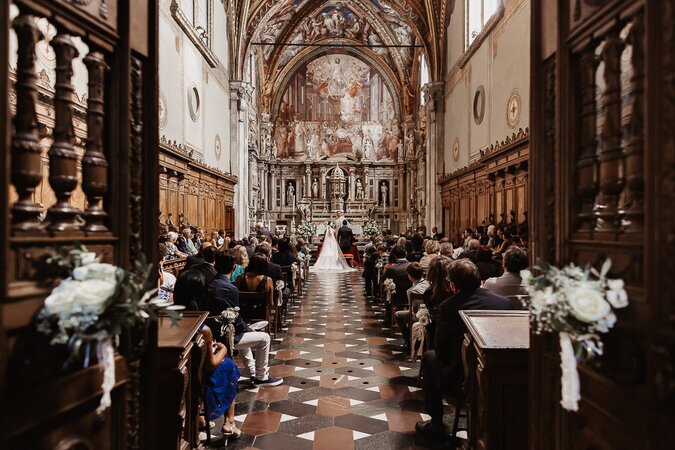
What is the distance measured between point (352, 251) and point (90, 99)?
65.4 feet

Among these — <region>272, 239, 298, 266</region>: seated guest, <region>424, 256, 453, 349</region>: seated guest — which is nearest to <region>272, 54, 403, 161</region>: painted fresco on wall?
<region>272, 239, 298, 266</region>: seated guest

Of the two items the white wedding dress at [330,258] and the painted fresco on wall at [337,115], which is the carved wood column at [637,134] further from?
the painted fresco on wall at [337,115]

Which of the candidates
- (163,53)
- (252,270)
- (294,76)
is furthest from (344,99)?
(252,270)

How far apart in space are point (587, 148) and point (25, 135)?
2.30 meters

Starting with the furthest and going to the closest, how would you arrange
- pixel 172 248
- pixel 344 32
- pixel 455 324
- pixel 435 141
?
pixel 344 32 → pixel 435 141 → pixel 172 248 → pixel 455 324

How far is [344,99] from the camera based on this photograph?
31625 millimetres

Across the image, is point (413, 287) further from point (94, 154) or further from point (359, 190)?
point (359, 190)

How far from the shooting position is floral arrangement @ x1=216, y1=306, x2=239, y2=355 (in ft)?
15.9

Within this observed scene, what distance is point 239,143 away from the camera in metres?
20.7

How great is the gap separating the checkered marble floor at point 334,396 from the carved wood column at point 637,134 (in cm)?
300

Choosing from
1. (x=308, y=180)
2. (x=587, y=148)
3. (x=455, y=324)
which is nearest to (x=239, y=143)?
(x=308, y=180)

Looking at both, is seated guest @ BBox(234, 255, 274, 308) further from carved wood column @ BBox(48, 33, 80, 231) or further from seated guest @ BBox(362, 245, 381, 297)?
seated guest @ BBox(362, 245, 381, 297)

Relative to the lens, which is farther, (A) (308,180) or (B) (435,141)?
(A) (308,180)

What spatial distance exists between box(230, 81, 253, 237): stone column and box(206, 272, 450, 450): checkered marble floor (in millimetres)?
12566
